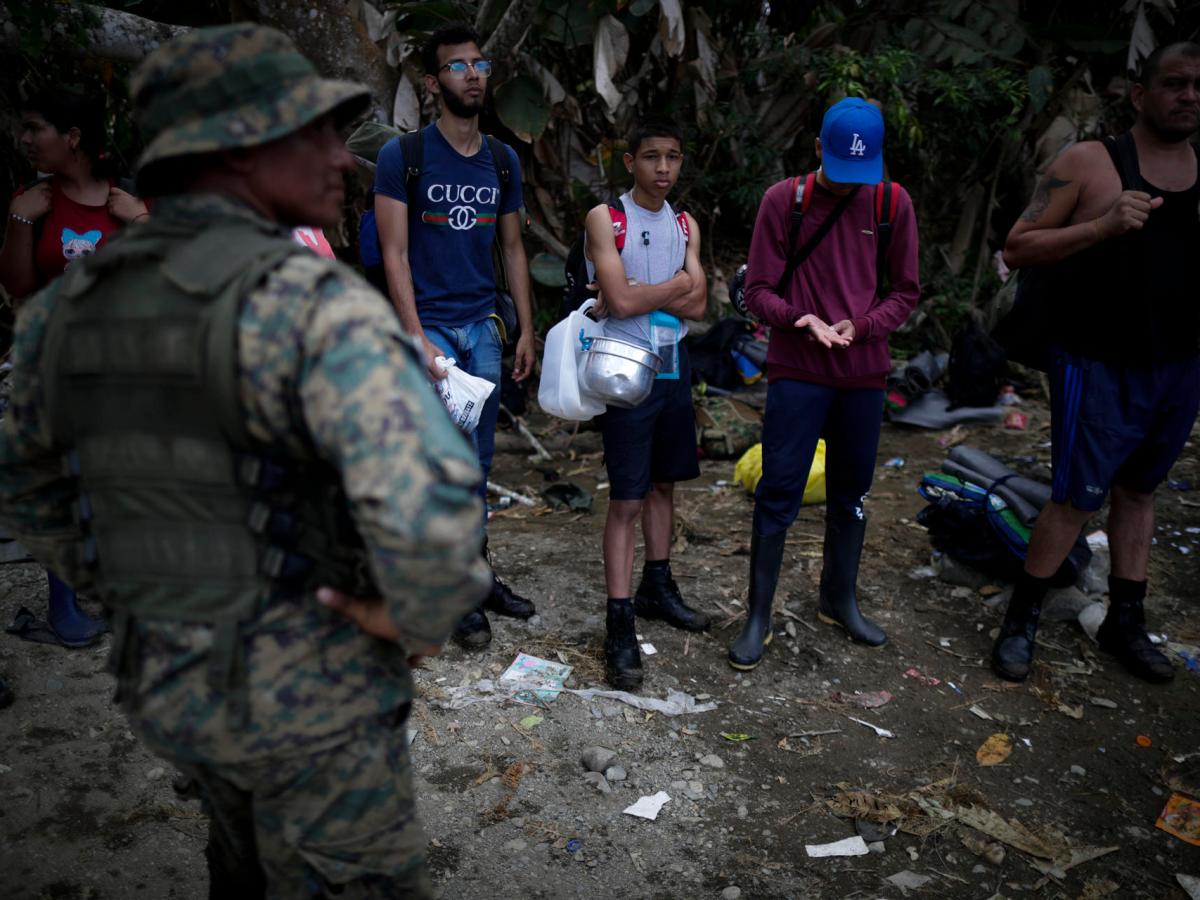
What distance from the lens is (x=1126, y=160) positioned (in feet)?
11.5

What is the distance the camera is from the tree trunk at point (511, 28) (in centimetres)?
631

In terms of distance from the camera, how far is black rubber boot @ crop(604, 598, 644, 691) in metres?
3.82

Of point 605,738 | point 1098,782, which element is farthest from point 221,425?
point 1098,782

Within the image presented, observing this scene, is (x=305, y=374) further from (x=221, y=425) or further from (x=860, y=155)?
(x=860, y=155)

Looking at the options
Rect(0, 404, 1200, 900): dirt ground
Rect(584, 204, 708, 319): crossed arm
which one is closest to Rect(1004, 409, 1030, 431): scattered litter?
Rect(0, 404, 1200, 900): dirt ground

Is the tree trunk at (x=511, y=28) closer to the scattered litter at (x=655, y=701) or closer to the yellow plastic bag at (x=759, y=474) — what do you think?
the yellow plastic bag at (x=759, y=474)

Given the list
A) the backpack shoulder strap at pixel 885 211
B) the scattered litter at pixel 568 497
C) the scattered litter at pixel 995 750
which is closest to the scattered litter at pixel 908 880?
the scattered litter at pixel 995 750

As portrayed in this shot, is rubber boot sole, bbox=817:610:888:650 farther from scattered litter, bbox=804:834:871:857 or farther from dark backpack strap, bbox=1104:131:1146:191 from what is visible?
dark backpack strap, bbox=1104:131:1146:191

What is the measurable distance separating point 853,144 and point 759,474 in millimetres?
2645

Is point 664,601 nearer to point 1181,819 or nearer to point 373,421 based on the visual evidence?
point 1181,819

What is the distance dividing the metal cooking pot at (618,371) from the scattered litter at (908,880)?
1869 mm

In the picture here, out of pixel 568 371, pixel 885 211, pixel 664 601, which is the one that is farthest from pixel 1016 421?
pixel 568 371

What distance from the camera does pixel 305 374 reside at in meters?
1.42

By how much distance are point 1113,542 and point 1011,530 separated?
529 millimetres
